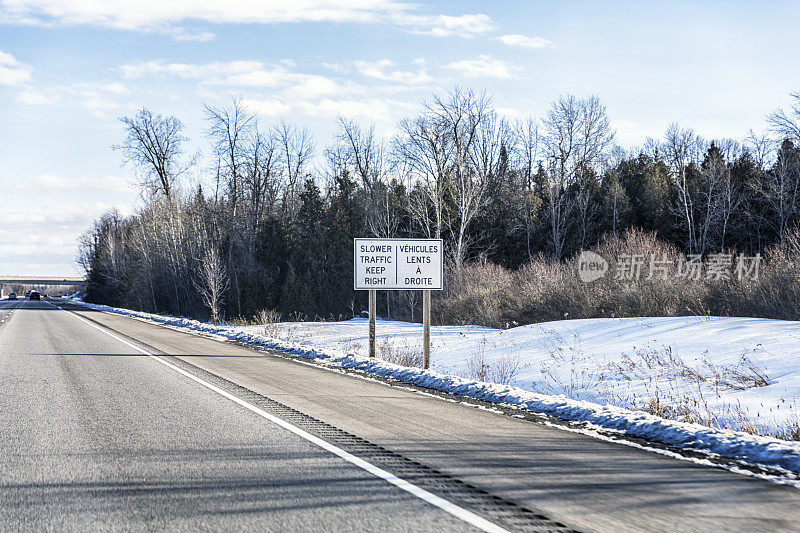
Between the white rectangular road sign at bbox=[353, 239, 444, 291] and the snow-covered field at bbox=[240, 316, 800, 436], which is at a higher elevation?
the white rectangular road sign at bbox=[353, 239, 444, 291]

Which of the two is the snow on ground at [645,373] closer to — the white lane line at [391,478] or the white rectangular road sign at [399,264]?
the white rectangular road sign at [399,264]

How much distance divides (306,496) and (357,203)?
180 feet

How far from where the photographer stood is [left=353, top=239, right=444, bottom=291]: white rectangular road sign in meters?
15.6

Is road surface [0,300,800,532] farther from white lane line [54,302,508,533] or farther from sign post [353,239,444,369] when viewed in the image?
sign post [353,239,444,369]

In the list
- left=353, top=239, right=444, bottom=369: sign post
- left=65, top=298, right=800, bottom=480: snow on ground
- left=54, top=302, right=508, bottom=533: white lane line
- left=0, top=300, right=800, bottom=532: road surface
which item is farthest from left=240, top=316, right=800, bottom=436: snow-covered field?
left=54, top=302, right=508, bottom=533: white lane line

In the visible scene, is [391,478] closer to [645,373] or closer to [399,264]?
[645,373]

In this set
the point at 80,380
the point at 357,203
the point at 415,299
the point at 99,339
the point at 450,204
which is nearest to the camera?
the point at 80,380

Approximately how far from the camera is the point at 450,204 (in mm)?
53438

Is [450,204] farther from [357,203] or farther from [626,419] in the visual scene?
[626,419]

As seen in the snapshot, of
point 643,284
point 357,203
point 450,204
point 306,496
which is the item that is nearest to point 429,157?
point 450,204

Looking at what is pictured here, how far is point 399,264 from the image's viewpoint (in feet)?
51.5

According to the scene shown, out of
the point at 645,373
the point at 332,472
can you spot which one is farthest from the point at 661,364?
the point at 332,472

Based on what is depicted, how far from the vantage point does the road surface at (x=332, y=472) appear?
456cm

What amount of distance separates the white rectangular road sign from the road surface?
18.4 feet
